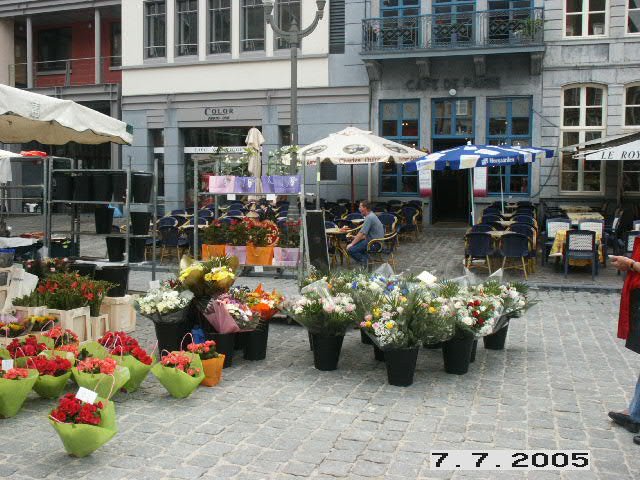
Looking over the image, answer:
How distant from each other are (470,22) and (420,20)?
1464 mm

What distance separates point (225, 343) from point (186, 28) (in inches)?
790

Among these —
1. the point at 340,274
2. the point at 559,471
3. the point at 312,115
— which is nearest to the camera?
the point at 559,471

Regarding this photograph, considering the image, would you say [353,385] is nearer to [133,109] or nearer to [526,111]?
[526,111]

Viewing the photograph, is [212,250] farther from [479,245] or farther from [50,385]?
[50,385]

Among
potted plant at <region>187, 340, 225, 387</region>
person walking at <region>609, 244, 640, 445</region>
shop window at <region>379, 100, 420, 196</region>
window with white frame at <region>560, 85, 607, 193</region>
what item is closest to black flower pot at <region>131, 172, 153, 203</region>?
potted plant at <region>187, 340, 225, 387</region>

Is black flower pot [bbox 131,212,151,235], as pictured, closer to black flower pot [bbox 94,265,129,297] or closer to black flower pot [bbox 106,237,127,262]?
black flower pot [bbox 106,237,127,262]

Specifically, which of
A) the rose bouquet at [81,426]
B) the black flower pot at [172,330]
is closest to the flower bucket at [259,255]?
the black flower pot at [172,330]

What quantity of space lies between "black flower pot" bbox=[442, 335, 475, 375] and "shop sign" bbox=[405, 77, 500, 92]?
52.0 feet

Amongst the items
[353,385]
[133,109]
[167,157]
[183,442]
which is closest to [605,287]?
[353,385]

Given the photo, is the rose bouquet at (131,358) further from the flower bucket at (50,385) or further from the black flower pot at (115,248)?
the black flower pot at (115,248)

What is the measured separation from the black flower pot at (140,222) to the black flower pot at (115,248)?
1.12ft

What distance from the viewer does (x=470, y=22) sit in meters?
21.0

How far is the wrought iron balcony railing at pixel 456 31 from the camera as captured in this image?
2039 cm

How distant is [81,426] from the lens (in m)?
4.61
